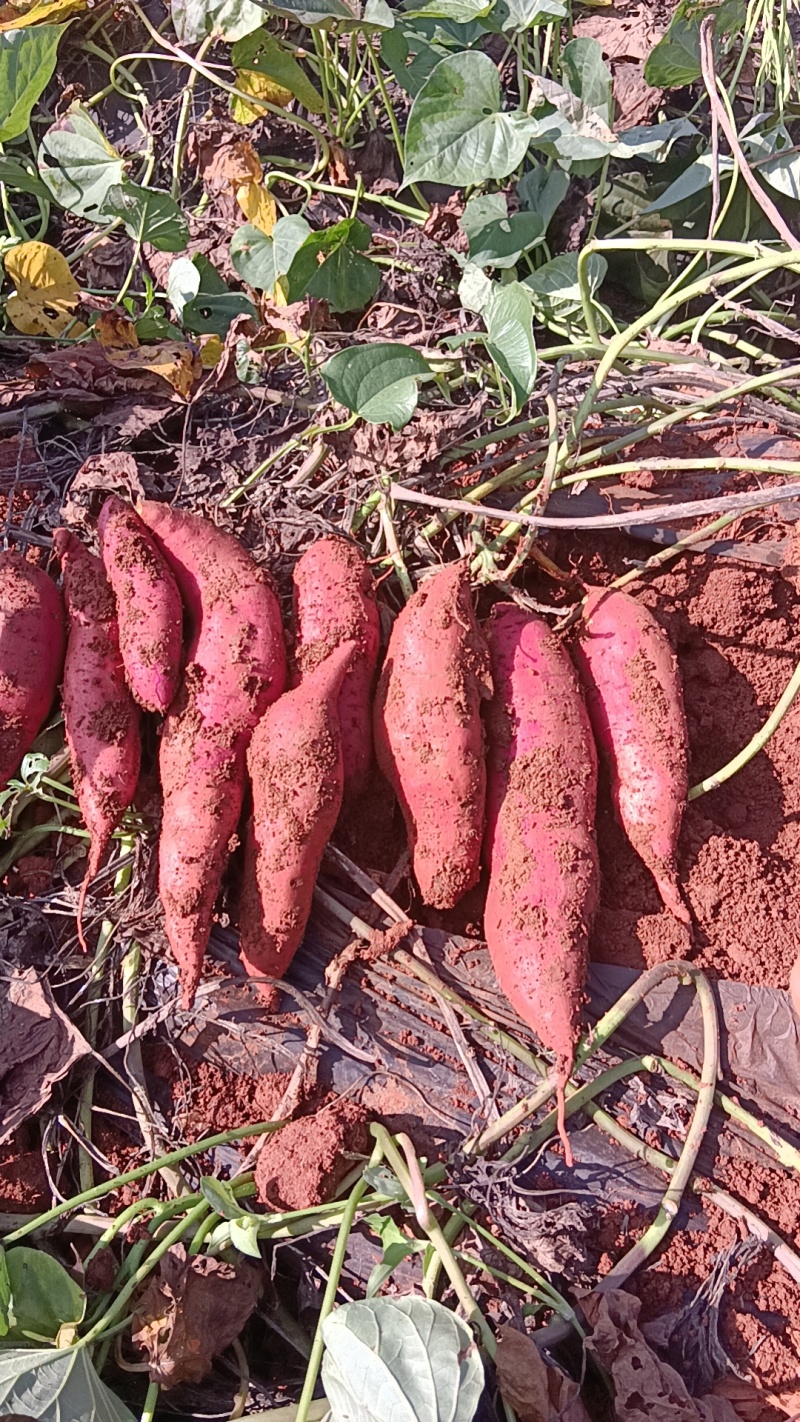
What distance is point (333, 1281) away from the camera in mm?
940

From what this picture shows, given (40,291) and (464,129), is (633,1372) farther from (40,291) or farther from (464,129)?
(40,291)

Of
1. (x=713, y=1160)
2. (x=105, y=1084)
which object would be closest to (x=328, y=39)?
(x=105, y=1084)

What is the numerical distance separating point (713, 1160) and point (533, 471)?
2.85 feet

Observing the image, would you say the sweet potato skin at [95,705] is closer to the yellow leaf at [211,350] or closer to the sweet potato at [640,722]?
the yellow leaf at [211,350]

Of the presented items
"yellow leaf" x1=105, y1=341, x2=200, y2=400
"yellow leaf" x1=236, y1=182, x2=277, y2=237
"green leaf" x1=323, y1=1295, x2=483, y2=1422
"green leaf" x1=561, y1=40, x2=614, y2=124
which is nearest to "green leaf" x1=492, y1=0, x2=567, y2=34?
"green leaf" x1=561, y1=40, x2=614, y2=124

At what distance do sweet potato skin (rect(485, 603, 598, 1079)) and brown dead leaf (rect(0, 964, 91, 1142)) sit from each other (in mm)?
501

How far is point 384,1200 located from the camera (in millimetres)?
1012

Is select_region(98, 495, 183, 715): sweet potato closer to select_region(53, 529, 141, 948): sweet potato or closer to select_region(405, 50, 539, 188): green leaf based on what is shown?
select_region(53, 529, 141, 948): sweet potato

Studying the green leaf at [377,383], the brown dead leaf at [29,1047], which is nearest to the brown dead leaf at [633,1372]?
the brown dead leaf at [29,1047]

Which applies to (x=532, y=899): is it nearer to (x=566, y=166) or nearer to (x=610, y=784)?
(x=610, y=784)

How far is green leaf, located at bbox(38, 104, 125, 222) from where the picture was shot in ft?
4.97

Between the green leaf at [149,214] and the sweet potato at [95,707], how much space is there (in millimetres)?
550

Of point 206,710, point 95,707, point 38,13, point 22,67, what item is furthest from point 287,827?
point 38,13

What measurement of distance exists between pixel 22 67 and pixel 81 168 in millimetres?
187
